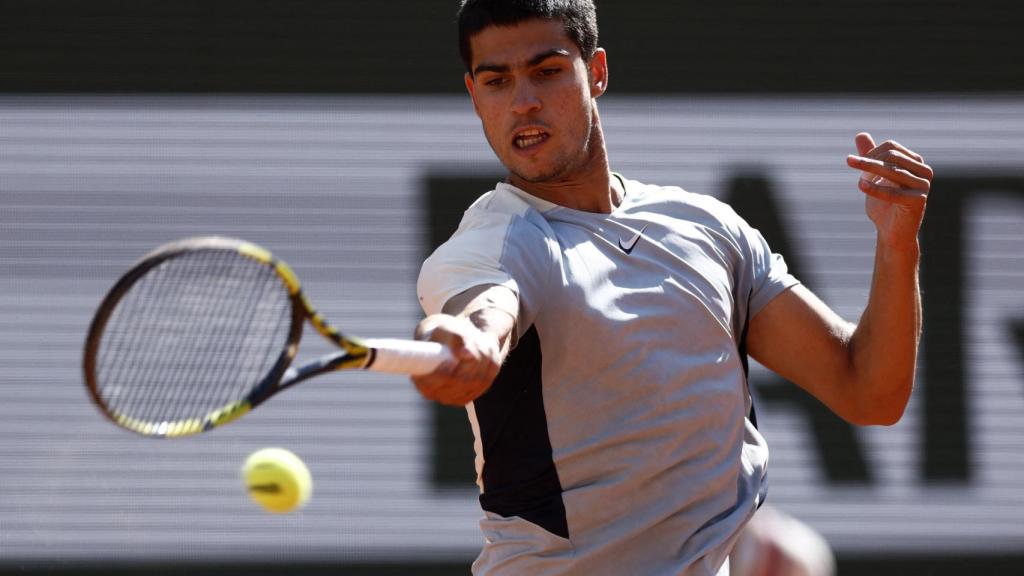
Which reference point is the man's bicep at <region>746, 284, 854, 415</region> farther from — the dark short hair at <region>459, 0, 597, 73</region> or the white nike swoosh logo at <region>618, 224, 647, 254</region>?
the dark short hair at <region>459, 0, 597, 73</region>

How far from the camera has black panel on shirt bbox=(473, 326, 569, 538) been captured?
2434 millimetres

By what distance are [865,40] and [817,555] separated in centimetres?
321

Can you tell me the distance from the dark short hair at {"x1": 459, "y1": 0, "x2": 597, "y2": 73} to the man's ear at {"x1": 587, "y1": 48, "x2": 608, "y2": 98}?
6 centimetres

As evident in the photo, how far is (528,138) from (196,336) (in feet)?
2.42

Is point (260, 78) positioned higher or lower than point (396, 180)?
higher

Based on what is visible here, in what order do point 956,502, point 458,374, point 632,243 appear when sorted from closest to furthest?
point 458,374 < point 632,243 < point 956,502

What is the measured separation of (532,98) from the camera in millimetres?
2641

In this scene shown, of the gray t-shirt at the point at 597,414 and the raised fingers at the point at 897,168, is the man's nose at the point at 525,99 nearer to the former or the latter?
the gray t-shirt at the point at 597,414

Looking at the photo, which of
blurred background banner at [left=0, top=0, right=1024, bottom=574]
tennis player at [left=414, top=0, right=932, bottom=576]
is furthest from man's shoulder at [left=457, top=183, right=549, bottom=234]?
blurred background banner at [left=0, top=0, right=1024, bottom=574]

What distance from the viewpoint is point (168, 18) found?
5.27 m

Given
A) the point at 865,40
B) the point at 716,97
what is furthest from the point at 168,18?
the point at 865,40

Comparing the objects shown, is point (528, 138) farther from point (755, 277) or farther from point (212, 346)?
point (212, 346)

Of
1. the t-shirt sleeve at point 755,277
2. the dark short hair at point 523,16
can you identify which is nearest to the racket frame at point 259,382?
the dark short hair at point 523,16

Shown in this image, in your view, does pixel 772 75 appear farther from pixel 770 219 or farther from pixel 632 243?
pixel 632 243
